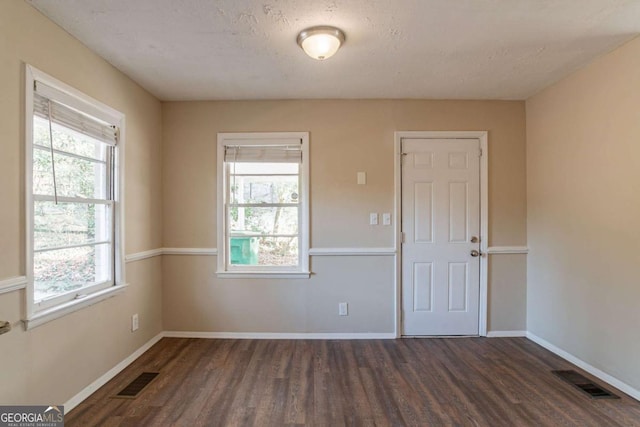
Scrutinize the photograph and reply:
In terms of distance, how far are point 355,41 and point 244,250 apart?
7.28 ft

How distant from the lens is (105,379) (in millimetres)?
2334

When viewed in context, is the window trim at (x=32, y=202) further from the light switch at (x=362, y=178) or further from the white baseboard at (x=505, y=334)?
the white baseboard at (x=505, y=334)

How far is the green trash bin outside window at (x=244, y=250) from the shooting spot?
129 inches

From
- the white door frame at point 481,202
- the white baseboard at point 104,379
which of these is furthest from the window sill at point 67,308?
the white door frame at point 481,202

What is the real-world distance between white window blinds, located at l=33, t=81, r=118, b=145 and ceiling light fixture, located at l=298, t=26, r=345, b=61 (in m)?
1.59

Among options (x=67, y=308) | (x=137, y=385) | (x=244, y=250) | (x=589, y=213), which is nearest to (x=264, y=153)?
(x=244, y=250)

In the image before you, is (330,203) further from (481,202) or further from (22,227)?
(22,227)

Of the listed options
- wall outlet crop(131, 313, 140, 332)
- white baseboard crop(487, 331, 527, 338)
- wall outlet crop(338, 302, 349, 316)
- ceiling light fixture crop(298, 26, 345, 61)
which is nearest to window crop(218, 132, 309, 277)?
wall outlet crop(338, 302, 349, 316)

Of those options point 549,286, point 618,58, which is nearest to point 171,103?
point 618,58

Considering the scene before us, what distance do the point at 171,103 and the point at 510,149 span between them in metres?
3.58

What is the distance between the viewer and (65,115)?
2006 mm

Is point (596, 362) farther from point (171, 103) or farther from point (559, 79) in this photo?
point (171, 103)

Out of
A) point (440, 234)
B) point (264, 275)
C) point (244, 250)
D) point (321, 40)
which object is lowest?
point (264, 275)

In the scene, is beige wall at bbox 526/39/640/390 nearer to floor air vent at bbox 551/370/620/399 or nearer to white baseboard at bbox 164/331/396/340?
floor air vent at bbox 551/370/620/399
